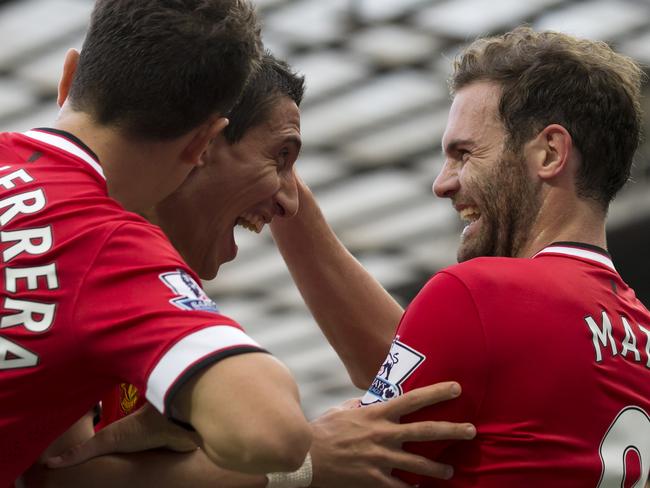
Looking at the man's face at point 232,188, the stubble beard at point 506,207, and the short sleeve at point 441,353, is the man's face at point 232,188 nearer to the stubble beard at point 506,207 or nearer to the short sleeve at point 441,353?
the stubble beard at point 506,207

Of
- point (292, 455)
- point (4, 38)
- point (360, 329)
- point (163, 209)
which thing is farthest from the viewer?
point (4, 38)

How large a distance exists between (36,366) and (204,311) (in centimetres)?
39

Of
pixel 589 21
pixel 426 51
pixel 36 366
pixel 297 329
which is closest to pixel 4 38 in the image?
pixel 426 51

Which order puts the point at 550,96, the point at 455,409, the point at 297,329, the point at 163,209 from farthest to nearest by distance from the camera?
the point at 297,329, the point at 163,209, the point at 550,96, the point at 455,409

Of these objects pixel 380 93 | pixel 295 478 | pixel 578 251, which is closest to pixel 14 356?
pixel 295 478

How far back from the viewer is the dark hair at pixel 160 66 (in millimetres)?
3152

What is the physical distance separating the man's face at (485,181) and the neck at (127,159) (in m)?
1.11

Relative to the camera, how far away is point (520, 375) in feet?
11.5

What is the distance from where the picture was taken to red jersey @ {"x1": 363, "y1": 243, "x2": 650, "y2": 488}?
11.5 ft

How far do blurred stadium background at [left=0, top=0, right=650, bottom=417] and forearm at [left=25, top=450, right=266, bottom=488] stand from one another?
736 centimetres

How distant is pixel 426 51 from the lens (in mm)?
12297

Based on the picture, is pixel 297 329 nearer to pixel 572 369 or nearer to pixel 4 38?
pixel 4 38

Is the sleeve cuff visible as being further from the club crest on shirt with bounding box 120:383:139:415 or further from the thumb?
the club crest on shirt with bounding box 120:383:139:415

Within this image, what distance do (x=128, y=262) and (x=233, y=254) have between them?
2.05m
